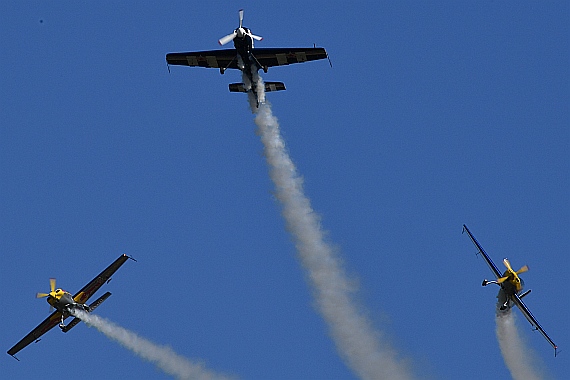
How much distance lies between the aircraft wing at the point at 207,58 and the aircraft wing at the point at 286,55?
140 centimetres

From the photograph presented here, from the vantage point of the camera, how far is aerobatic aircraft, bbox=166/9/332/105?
47306mm

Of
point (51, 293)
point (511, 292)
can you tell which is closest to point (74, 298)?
point (51, 293)

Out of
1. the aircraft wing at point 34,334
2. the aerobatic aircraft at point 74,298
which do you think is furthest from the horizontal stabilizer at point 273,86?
the aircraft wing at point 34,334

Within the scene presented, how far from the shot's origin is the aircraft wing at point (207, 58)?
49412 mm

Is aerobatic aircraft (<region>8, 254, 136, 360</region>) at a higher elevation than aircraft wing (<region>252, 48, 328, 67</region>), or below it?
below

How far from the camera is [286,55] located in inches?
1972

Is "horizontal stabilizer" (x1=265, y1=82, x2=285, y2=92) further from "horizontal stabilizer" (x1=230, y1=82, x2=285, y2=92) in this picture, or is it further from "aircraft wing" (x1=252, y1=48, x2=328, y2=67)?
"aircraft wing" (x1=252, y1=48, x2=328, y2=67)

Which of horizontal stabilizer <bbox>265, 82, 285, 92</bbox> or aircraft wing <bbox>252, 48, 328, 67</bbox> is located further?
horizontal stabilizer <bbox>265, 82, 285, 92</bbox>

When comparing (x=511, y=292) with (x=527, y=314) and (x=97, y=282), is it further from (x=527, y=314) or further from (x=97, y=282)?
(x=97, y=282)

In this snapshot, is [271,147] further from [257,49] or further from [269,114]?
[257,49]

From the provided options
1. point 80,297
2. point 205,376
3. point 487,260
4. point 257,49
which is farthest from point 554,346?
point 80,297

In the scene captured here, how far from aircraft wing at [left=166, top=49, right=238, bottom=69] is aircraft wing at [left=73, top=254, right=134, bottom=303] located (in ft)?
34.5

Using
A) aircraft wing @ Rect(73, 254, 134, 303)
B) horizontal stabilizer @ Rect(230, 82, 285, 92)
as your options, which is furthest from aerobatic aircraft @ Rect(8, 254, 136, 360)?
horizontal stabilizer @ Rect(230, 82, 285, 92)

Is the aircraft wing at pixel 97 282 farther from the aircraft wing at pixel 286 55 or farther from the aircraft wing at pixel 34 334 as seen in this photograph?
the aircraft wing at pixel 286 55
